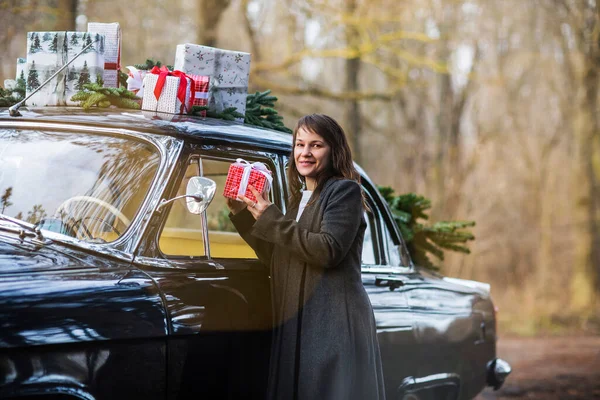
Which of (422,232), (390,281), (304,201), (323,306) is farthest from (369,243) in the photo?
(422,232)

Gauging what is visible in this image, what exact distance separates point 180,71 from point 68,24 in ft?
19.3

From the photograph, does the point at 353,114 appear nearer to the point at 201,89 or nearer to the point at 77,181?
the point at 201,89

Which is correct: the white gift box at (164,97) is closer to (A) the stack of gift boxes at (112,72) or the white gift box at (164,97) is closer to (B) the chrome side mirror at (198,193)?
(A) the stack of gift boxes at (112,72)

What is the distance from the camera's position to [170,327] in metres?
3.28

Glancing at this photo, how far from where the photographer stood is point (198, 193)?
3.46m

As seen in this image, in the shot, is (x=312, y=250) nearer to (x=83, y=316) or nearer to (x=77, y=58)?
(x=83, y=316)

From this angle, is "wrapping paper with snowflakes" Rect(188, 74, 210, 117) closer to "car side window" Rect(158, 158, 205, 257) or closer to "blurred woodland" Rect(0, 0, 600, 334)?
"car side window" Rect(158, 158, 205, 257)

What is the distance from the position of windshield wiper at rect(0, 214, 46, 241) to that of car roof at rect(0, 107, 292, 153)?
1.84 ft

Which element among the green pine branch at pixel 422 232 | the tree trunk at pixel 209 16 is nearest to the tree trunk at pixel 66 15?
the tree trunk at pixel 209 16

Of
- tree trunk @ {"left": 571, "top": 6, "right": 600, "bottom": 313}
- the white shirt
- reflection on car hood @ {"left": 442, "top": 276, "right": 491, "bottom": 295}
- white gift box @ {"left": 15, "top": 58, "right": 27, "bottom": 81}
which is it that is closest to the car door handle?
reflection on car hood @ {"left": 442, "top": 276, "right": 491, "bottom": 295}

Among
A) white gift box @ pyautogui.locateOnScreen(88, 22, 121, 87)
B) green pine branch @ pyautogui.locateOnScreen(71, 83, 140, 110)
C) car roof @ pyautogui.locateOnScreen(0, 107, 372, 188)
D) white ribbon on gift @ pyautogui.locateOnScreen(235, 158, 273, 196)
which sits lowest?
white ribbon on gift @ pyautogui.locateOnScreen(235, 158, 273, 196)

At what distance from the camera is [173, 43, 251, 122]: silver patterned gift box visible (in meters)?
4.44

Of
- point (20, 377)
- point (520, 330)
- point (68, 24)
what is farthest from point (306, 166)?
point (520, 330)

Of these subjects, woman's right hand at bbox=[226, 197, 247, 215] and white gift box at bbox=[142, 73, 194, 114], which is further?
white gift box at bbox=[142, 73, 194, 114]
